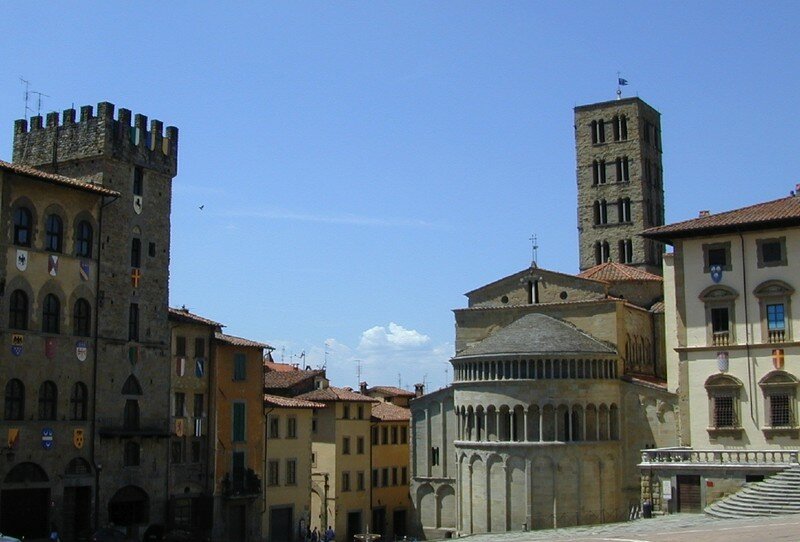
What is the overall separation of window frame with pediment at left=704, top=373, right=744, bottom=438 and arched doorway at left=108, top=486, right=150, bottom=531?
83.8 feet

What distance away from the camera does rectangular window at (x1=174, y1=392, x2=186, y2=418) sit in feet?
160

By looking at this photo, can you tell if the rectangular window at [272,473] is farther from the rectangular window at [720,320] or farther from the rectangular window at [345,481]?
the rectangular window at [720,320]

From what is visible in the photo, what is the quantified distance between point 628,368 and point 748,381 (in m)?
17.3

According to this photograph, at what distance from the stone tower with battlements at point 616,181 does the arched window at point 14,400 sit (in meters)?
56.4

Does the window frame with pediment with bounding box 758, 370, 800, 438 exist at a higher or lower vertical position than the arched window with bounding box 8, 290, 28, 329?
lower

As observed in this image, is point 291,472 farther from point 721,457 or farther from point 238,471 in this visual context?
point 721,457

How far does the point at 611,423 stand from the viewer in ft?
192

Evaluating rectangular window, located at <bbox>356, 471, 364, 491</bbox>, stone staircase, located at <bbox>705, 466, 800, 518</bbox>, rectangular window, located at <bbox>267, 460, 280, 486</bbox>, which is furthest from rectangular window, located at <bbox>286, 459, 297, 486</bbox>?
stone staircase, located at <bbox>705, 466, 800, 518</bbox>

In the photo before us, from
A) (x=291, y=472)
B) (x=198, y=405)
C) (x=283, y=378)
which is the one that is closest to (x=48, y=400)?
(x=198, y=405)

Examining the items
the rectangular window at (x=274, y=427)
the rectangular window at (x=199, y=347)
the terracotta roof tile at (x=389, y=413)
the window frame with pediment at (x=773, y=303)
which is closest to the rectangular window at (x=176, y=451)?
the rectangular window at (x=199, y=347)

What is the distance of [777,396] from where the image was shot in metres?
44.5

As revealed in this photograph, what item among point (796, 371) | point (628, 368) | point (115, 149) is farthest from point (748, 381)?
point (115, 149)

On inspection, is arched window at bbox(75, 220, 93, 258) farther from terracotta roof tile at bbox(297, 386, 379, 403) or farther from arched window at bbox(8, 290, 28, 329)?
terracotta roof tile at bbox(297, 386, 379, 403)

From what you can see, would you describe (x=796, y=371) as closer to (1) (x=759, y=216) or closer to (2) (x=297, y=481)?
(1) (x=759, y=216)
